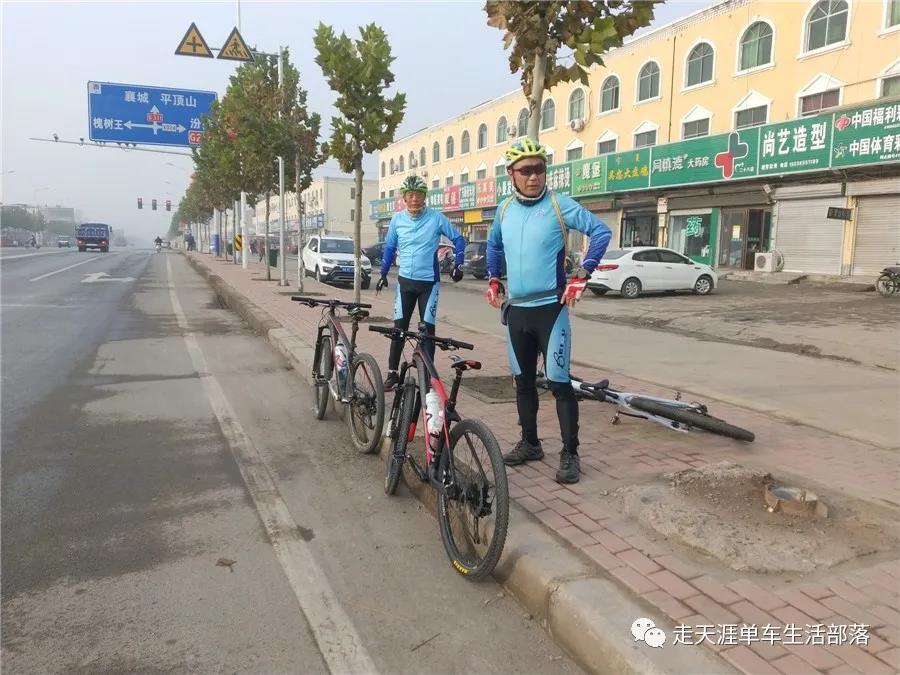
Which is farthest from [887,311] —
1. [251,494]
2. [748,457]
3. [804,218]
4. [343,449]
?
[251,494]

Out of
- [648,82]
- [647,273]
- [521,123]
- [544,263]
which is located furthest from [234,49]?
[521,123]

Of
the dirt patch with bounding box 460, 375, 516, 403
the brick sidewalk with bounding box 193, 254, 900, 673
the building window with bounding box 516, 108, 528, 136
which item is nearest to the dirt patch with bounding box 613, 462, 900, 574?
the brick sidewalk with bounding box 193, 254, 900, 673

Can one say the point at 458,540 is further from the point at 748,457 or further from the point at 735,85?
the point at 735,85

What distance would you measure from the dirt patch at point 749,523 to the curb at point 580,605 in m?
0.56

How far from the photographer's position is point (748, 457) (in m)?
4.41

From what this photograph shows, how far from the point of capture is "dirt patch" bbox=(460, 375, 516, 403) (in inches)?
237

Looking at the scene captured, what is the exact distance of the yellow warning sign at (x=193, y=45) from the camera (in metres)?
18.2

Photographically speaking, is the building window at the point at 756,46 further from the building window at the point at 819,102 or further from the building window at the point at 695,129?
the building window at the point at 695,129

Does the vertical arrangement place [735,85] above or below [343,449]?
above

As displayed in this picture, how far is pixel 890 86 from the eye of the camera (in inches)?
792

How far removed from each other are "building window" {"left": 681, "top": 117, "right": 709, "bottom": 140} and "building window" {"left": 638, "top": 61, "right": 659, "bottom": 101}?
2.19m

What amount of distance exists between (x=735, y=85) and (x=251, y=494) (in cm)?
2603

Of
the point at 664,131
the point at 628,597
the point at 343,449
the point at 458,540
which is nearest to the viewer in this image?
the point at 628,597

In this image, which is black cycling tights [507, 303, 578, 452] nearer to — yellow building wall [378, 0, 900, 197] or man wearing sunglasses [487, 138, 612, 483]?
man wearing sunglasses [487, 138, 612, 483]
